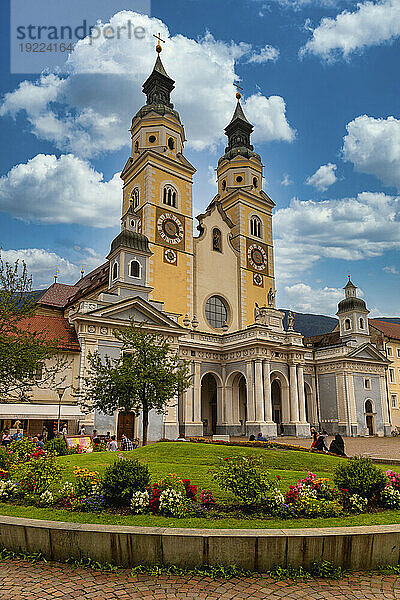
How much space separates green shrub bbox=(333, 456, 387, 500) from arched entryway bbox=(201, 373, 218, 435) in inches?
1454

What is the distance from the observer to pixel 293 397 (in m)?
43.9

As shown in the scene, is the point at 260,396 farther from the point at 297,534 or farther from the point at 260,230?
the point at 297,534

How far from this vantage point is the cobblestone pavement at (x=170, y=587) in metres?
6.21

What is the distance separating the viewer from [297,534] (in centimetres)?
703

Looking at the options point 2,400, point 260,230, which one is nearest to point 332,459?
point 2,400

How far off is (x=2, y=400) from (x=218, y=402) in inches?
856

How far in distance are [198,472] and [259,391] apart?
91.7 feet

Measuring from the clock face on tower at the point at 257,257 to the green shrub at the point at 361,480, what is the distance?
44028mm

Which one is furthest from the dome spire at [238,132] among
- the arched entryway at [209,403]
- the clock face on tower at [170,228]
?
the arched entryway at [209,403]

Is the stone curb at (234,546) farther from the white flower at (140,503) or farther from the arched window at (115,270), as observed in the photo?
the arched window at (115,270)

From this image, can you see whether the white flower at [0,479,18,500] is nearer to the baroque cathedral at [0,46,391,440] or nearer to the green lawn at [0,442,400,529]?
the green lawn at [0,442,400,529]

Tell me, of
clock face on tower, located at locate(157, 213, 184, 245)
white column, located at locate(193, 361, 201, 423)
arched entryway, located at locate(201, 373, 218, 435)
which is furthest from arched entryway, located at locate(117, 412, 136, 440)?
clock face on tower, located at locate(157, 213, 184, 245)

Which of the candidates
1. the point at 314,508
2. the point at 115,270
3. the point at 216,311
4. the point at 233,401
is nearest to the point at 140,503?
the point at 314,508

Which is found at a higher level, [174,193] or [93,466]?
[174,193]
